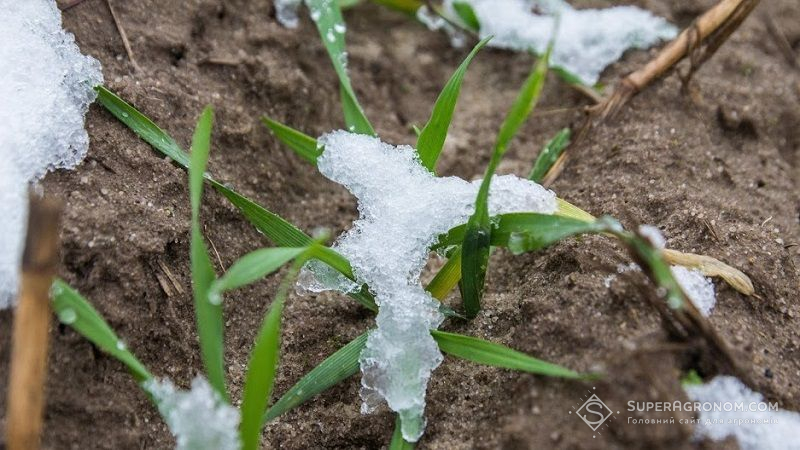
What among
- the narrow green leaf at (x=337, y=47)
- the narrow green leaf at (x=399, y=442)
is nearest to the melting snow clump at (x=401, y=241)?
the narrow green leaf at (x=399, y=442)

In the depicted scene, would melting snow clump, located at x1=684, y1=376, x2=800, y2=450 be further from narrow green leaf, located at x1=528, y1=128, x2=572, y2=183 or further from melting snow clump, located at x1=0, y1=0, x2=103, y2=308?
melting snow clump, located at x1=0, y1=0, x2=103, y2=308

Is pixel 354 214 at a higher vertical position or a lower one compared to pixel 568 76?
lower

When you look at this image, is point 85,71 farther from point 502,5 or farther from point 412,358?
point 502,5

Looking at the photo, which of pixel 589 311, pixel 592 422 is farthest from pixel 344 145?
pixel 592 422

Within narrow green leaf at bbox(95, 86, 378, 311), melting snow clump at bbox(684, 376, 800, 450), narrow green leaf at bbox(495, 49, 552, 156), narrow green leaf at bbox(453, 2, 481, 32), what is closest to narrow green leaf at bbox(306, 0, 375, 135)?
narrow green leaf at bbox(95, 86, 378, 311)

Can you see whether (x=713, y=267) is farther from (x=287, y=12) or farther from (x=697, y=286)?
(x=287, y=12)

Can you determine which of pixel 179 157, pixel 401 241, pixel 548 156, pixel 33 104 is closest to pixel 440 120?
pixel 401 241
